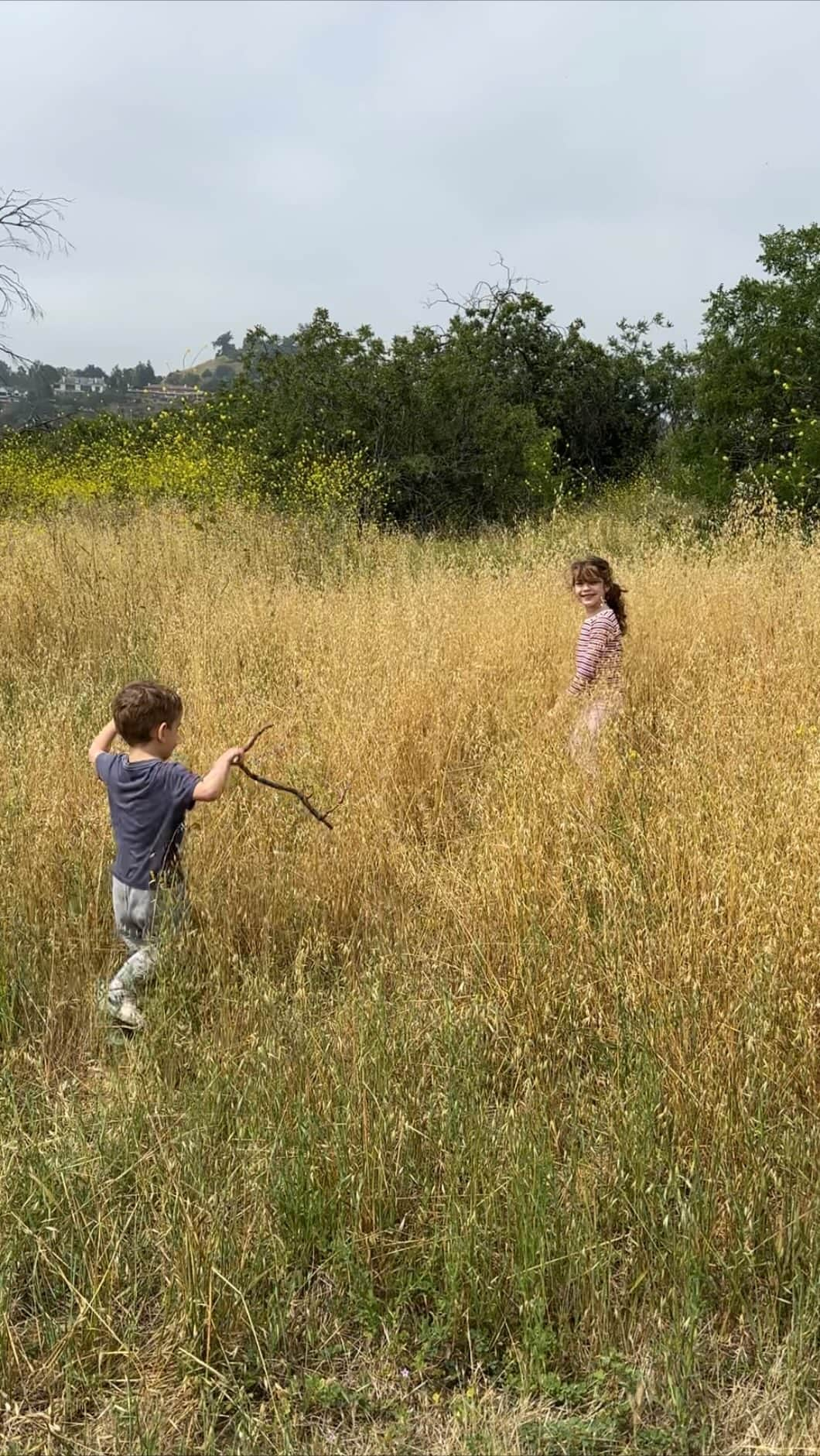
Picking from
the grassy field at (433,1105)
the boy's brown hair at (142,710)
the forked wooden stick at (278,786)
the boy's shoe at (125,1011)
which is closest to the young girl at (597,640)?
the grassy field at (433,1105)

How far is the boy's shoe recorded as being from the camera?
2367 mm

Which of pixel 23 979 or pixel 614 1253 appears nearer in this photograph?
pixel 614 1253

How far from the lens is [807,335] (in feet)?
29.5

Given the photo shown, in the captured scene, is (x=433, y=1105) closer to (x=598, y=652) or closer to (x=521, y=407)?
(x=598, y=652)

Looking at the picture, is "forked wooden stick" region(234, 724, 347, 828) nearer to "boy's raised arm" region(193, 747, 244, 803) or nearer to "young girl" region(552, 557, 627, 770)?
"boy's raised arm" region(193, 747, 244, 803)

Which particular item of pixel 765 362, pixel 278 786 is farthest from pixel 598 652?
pixel 765 362

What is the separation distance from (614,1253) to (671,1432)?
267 mm

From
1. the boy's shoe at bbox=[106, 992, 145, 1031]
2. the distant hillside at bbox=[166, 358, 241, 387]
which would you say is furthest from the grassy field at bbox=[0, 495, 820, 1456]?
the distant hillside at bbox=[166, 358, 241, 387]

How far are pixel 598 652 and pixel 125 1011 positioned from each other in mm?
2596

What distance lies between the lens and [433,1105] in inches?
75.9

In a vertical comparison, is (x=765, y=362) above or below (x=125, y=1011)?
above

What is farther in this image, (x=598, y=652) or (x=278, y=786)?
(x=598, y=652)

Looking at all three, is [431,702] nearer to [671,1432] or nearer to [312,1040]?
[312,1040]

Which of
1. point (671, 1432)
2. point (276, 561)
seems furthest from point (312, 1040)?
point (276, 561)
